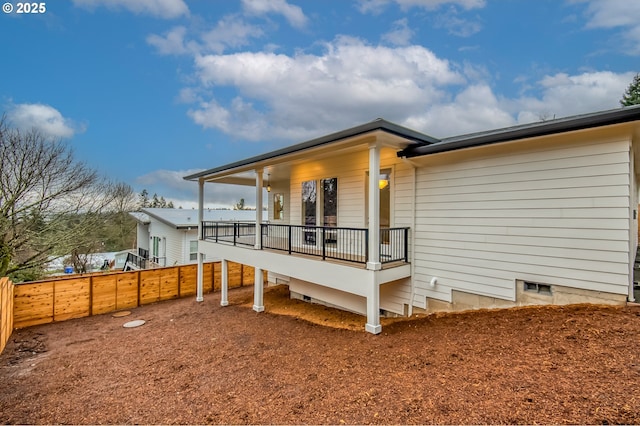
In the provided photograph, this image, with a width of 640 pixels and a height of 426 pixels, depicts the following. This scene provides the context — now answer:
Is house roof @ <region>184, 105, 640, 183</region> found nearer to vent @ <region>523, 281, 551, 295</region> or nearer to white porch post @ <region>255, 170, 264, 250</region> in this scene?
white porch post @ <region>255, 170, 264, 250</region>

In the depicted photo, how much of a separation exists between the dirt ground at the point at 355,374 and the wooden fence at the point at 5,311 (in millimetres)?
422

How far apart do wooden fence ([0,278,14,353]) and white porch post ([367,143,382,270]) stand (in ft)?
30.0

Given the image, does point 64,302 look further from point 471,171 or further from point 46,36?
point 471,171

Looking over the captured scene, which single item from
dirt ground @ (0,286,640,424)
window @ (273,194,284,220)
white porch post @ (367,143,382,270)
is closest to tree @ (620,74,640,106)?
dirt ground @ (0,286,640,424)

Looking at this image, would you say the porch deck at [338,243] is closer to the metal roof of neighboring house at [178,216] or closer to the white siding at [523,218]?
the white siding at [523,218]

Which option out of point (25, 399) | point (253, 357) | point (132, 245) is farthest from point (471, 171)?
point (132, 245)

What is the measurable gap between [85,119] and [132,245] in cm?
1929

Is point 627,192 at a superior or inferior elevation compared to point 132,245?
superior

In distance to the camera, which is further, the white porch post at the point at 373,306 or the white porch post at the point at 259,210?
the white porch post at the point at 259,210

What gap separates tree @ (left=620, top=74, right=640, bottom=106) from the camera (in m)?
20.5

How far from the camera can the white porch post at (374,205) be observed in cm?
569

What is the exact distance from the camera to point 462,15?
8953 mm

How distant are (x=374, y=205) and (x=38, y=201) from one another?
520 inches

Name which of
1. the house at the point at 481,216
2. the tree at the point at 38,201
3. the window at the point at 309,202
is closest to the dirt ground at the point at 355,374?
the house at the point at 481,216
